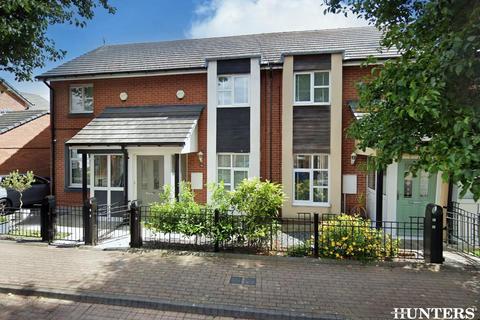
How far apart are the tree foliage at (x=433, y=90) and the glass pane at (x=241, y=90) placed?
6.90 metres

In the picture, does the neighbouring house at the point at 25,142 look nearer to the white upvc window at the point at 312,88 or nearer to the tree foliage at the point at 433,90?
the white upvc window at the point at 312,88

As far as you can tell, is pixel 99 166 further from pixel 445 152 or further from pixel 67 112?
pixel 445 152

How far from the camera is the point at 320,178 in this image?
1127 cm

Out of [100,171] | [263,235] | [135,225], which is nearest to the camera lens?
[263,235]

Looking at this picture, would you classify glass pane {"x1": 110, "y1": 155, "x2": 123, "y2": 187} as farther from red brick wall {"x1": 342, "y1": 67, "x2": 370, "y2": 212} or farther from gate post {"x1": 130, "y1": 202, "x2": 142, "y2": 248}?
red brick wall {"x1": 342, "y1": 67, "x2": 370, "y2": 212}

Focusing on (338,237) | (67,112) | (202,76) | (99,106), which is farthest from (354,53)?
(67,112)

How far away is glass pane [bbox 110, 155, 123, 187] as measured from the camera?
12195 mm

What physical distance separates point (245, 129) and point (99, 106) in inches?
256

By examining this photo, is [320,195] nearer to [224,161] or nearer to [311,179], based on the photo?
[311,179]

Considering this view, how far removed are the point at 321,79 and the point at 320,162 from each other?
2.95 meters

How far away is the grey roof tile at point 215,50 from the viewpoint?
12.6 meters

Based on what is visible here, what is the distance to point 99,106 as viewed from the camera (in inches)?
530

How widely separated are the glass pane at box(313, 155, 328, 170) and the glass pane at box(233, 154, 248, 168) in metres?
2.52

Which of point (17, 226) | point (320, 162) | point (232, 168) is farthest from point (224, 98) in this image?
point (17, 226)
